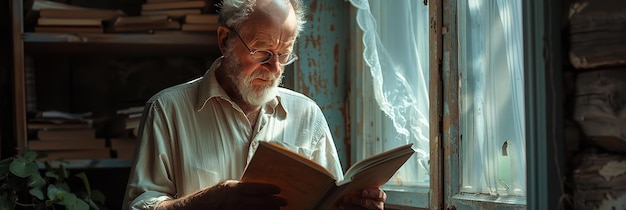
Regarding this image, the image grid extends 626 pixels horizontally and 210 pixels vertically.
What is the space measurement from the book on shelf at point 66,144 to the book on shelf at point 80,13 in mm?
506

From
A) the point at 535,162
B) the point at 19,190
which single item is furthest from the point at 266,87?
the point at 19,190

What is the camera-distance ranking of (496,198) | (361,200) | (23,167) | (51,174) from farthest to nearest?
(51,174)
(23,167)
(496,198)
(361,200)

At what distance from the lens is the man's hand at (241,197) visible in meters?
2.02

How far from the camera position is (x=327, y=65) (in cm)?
352

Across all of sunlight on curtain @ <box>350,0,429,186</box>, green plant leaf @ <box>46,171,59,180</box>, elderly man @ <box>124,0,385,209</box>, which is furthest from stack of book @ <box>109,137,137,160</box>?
elderly man @ <box>124,0,385,209</box>

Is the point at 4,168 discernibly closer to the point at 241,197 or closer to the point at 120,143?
the point at 120,143

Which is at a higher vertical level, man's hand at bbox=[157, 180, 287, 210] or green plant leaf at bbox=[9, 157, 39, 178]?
man's hand at bbox=[157, 180, 287, 210]

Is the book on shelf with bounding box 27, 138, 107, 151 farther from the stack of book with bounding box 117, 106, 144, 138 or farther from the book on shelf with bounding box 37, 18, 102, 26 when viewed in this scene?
the book on shelf with bounding box 37, 18, 102, 26

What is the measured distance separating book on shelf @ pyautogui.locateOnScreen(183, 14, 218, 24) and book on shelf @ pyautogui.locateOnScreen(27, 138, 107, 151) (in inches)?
24.2

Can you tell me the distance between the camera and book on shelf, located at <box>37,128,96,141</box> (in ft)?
12.3

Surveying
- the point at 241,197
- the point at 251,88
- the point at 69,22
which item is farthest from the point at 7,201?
the point at 241,197

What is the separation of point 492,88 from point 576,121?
0.87 metres

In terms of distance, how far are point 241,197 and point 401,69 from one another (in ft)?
3.75

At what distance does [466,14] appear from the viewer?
2.55 meters
